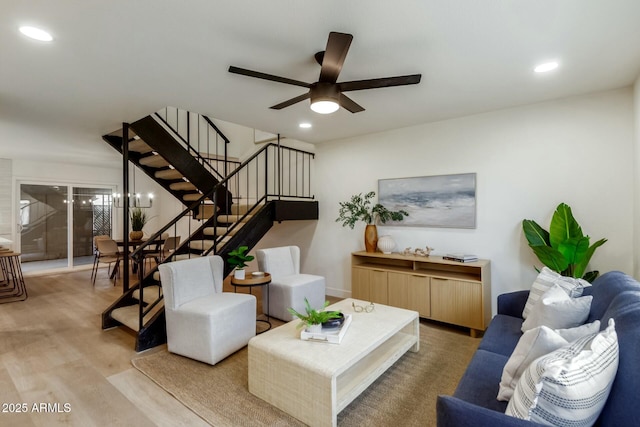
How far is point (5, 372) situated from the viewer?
2607 mm

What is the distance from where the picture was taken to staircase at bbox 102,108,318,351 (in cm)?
354

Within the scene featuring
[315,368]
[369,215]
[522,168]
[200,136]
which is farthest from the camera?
[200,136]

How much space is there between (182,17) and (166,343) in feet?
9.43

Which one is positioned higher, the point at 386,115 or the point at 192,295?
the point at 386,115

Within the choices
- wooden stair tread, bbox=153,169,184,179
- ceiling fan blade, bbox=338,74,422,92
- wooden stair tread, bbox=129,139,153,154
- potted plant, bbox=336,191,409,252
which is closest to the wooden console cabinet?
potted plant, bbox=336,191,409,252

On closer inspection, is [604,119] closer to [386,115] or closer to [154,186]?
[386,115]

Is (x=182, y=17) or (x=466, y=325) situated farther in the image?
(x=466, y=325)

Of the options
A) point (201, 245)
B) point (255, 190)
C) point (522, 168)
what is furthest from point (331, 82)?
point (255, 190)

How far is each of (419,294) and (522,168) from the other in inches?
72.3

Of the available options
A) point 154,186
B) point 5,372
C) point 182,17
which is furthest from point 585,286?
point 154,186

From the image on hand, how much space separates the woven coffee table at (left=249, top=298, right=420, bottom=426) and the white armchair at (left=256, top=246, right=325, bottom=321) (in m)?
1.21

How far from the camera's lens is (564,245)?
116 inches

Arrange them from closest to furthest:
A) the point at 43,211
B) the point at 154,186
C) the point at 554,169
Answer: the point at 554,169
the point at 43,211
the point at 154,186

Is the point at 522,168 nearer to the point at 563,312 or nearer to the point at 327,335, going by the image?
the point at 563,312
